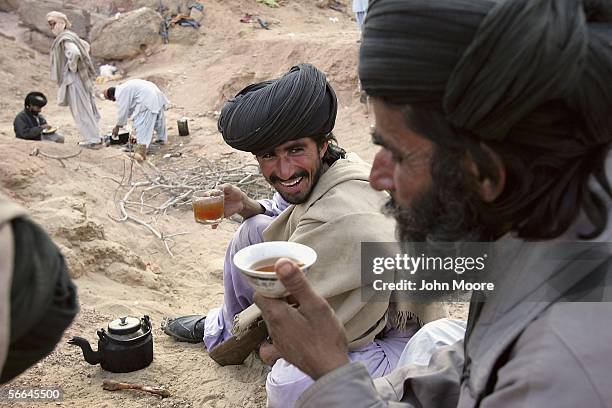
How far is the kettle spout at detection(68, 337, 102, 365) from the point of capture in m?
3.47

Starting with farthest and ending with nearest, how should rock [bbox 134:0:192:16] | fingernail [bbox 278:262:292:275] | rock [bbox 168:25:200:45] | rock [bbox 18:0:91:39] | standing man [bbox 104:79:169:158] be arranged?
rock [bbox 134:0:192:16]
rock [bbox 18:0:91:39]
rock [bbox 168:25:200:45]
standing man [bbox 104:79:169:158]
fingernail [bbox 278:262:292:275]

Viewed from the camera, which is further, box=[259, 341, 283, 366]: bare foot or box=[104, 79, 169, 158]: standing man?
box=[104, 79, 169, 158]: standing man

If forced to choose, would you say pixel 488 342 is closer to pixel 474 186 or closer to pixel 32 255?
pixel 474 186

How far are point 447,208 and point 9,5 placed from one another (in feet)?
66.9

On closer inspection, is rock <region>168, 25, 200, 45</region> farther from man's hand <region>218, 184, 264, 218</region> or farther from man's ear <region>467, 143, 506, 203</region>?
man's ear <region>467, 143, 506, 203</region>

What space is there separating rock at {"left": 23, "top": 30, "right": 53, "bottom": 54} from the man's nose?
57.6ft

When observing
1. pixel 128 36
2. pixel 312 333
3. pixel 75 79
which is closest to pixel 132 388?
pixel 312 333

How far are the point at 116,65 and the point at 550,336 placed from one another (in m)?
17.4

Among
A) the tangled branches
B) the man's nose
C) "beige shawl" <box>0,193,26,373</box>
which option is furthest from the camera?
the tangled branches

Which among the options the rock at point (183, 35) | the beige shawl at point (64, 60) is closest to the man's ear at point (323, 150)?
the beige shawl at point (64, 60)

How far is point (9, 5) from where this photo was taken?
60.2 feet

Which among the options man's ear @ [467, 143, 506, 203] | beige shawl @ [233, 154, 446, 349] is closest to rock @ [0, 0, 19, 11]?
beige shawl @ [233, 154, 446, 349]

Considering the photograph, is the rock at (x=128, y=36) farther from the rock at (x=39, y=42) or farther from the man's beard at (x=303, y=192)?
the man's beard at (x=303, y=192)

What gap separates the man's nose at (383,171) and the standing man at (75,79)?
9.69 meters
